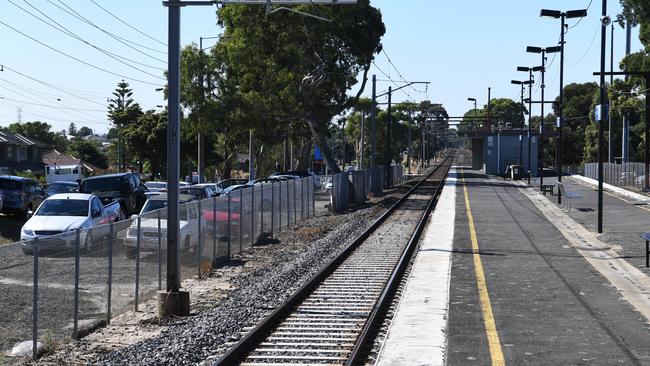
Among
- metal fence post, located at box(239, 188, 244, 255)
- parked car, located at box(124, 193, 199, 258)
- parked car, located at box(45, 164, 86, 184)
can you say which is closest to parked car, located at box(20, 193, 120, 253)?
parked car, located at box(124, 193, 199, 258)

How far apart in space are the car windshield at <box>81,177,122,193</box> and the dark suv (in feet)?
7.92

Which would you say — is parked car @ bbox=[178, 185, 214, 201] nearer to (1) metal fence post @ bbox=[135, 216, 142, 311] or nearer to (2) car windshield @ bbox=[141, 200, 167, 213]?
(2) car windshield @ bbox=[141, 200, 167, 213]

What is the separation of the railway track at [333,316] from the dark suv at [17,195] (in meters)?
15.3

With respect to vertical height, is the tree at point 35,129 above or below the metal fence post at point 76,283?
above

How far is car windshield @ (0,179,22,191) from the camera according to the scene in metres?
32.9

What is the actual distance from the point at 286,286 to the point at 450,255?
654 centimetres

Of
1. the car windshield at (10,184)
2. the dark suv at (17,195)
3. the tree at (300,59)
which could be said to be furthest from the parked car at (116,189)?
the tree at (300,59)

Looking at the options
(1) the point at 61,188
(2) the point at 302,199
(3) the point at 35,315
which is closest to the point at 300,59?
(2) the point at 302,199

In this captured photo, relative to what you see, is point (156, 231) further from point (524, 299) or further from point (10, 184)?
point (10, 184)

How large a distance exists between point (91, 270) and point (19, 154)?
222 feet

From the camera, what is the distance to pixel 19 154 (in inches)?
2995

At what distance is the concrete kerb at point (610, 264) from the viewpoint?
1574cm

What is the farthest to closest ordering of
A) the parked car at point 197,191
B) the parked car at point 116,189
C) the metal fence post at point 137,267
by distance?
the parked car at point 116,189, the parked car at point 197,191, the metal fence post at point 137,267

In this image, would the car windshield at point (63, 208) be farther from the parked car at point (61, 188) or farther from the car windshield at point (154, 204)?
the parked car at point (61, 188)
